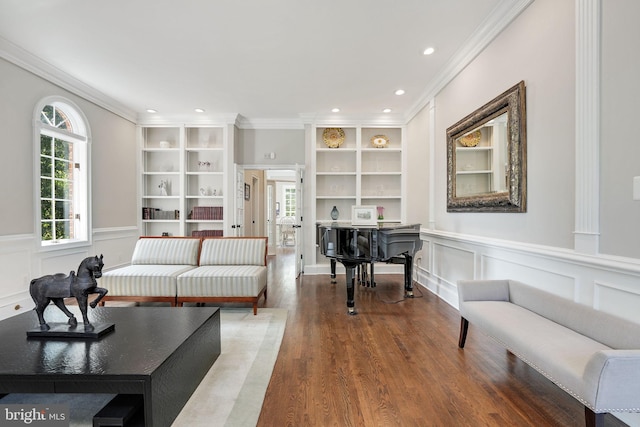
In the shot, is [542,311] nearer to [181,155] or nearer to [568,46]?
[568,46]

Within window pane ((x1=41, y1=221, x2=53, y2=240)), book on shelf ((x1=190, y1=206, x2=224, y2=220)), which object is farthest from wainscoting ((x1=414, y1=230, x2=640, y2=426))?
window pane ((x1=41, y1=221, x2=53, y2=240))

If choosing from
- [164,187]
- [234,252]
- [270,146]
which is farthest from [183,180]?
[234,252]

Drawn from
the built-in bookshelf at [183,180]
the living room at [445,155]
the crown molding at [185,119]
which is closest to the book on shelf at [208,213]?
the built-in bookshelf at [183,180]

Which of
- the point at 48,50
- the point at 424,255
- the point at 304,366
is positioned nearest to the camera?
the point at 304,366

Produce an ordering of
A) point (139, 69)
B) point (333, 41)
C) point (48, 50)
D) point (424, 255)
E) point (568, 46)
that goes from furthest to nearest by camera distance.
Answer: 1. point (424, 255)
2. point (139, 69)
3. point (48, 50)
4. point (333, 41)
5. point (568, 46)

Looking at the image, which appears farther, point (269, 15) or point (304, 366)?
point (269, 15)

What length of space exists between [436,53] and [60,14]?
12.0 feet

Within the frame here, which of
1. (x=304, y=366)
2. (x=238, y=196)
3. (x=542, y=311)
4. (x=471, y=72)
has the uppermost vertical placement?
(x=471, y=72)

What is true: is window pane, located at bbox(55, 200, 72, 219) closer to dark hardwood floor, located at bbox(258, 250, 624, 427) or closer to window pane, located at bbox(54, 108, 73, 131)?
window pane, located at bbox(54, 108, 73, 131)

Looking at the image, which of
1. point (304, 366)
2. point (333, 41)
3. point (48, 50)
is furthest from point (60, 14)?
point (304, 366)

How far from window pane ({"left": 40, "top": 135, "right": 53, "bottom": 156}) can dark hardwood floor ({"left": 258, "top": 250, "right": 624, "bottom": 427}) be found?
3730 mm

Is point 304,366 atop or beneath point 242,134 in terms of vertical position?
Answer: beneath

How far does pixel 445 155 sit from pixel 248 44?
268 centimetres

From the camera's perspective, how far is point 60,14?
2619 mm
